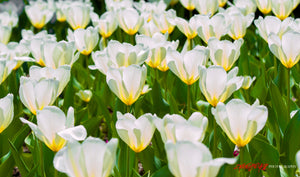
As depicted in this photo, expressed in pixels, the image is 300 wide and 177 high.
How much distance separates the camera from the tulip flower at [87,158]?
1.15 meters

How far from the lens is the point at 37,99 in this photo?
5.50ft

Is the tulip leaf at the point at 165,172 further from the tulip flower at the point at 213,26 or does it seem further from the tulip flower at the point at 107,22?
the tulip flower at the point at 107,22

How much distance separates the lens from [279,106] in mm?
2041

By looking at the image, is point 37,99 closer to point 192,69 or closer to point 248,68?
point 192,69

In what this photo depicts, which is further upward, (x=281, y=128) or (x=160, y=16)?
(x=160, y=16)

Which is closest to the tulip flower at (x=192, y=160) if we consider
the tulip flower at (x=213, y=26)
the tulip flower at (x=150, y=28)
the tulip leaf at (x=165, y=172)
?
the tulip leaf at (x=165, y=172)

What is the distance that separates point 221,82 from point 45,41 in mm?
916

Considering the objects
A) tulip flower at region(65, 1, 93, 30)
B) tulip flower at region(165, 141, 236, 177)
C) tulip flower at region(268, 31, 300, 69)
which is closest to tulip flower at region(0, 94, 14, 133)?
tulip flower at region(165, 141, 236, 177)

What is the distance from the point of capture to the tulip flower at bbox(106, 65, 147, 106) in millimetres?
1708

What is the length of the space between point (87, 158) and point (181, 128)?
0.24 meters

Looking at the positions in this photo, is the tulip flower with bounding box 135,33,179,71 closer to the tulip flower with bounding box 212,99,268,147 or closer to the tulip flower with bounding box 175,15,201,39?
the tulip flower with bounding box 175,15,201,39

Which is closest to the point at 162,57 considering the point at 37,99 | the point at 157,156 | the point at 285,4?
the point at 157,156

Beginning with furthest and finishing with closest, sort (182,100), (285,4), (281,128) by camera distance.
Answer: (285,4), (182,100), (281,128)

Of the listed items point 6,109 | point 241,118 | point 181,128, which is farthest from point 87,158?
point 6,109
